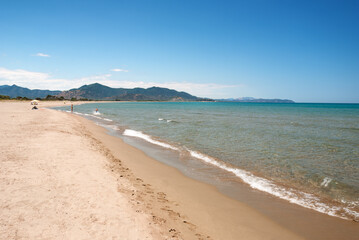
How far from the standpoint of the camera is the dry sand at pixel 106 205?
417 cm

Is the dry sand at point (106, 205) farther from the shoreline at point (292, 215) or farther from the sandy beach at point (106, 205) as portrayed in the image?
the shoreline at point (292, 215)

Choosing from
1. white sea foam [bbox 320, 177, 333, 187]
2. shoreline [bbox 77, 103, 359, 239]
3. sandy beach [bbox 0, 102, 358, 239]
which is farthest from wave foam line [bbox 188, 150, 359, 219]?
sandy beach [bbox 0, 102, 358, 239]

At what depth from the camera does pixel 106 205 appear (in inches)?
203

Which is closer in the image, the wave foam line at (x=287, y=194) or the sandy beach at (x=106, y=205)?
the sandy beach at (x=106, y=205)

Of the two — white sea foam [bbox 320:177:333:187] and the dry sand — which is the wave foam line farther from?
the dry sand

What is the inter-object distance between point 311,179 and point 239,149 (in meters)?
5.46

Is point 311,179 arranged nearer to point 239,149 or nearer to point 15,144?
point 239,149

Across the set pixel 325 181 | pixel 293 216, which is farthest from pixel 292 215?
pixel 325 181

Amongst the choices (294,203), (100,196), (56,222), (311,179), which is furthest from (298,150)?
(56,222)

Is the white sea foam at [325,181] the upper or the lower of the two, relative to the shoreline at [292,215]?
upper

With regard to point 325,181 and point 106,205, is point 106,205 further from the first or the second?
point 325,181

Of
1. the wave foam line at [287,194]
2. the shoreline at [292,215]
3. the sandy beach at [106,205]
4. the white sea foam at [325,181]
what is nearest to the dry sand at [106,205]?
the sandy beach at [106,205]

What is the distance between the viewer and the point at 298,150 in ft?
46.6

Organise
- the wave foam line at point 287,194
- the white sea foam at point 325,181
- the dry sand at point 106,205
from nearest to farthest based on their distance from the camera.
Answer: the dry sand at point 106,205 → the wave foam line at point 287,194 → the white sea foam at point 325,181
